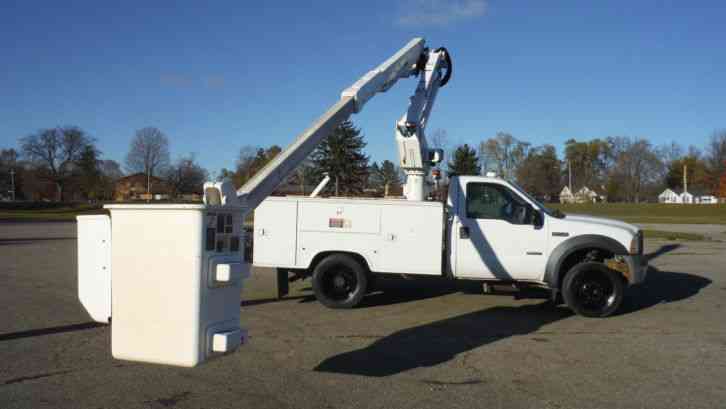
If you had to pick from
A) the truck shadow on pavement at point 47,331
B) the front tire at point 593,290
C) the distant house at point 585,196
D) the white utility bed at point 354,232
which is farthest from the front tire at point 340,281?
the distant house at point 585,196

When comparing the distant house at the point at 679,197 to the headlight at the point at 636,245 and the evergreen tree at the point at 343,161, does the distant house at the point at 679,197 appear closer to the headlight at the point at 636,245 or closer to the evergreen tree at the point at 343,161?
the evergreen tree at the point at 343,161

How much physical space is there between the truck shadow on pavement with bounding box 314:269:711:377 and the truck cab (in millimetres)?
592

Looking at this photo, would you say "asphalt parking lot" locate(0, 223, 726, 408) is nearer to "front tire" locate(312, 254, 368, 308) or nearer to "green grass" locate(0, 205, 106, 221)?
"front tire" locate(312, 254, 368, 308)

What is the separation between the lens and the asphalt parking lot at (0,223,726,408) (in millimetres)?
5305

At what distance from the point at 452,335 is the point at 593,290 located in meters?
2.65

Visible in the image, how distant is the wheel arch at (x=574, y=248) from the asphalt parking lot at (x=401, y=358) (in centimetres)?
67

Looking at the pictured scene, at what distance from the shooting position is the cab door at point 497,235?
9.19 m

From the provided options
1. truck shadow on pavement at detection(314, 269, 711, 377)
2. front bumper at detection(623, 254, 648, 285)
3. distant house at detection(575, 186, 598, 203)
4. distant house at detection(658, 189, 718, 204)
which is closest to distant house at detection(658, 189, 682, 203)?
distant house at detection(658, 189, 718, 204)

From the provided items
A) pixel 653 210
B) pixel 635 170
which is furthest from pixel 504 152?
pixel 635 170

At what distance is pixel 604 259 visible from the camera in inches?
369

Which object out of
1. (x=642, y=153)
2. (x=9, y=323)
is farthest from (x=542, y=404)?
(x=642, y=153)

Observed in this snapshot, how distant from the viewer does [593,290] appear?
906cm

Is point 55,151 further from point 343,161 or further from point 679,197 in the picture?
point 679,197

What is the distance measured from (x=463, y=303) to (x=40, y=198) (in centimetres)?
9167
